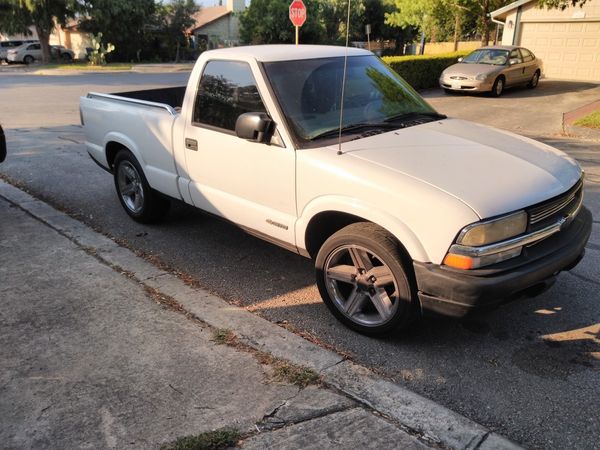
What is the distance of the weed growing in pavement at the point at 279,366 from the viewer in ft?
10.3

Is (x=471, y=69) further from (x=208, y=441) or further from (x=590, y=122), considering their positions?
(x=208, y=441)

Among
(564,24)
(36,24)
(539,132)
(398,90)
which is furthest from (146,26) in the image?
(398,90)

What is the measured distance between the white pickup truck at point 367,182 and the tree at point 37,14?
119 feet

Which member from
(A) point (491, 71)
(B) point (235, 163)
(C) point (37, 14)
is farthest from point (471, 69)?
(C) point (37, 14)

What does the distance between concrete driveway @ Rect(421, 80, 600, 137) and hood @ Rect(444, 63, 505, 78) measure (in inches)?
29.8

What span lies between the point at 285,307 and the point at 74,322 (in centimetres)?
150

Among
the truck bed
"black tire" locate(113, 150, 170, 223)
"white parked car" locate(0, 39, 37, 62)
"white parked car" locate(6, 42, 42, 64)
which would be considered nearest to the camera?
"black tire" locate(113, 150, 170, 223)

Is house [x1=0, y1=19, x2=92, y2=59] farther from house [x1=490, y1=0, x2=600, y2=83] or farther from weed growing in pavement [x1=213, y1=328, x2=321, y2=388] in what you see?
weed growing in pavement [x1=213, y1=328, x2=321, y2=388]

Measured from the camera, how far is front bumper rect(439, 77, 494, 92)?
55.6 feet

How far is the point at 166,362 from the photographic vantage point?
3311 mm

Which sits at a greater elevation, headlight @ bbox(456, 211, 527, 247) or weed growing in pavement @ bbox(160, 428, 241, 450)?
headlight @ bbox(456, 211, 527, 247)

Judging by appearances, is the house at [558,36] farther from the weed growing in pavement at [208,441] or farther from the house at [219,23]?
the house at [219,23]

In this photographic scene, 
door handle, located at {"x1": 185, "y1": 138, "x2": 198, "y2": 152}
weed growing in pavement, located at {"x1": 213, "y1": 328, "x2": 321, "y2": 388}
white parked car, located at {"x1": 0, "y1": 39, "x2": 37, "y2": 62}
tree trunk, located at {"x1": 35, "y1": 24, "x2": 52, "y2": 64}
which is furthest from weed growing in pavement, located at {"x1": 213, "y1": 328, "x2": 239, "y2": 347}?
white parked car, located at {"x1": 0, "y1": 39, "x2": 37, "y2": 62}

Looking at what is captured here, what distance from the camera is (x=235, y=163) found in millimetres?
4316
